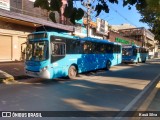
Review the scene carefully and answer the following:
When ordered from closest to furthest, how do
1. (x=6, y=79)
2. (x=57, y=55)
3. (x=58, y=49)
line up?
(x=57, y=55) < (x=6, y=79) < (x=58, y=49)

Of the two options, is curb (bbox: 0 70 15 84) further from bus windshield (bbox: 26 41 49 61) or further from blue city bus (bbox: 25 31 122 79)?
bus windshield (bbox: 26 41 49 61)

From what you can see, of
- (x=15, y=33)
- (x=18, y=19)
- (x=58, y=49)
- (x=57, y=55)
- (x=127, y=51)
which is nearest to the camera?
(x=57, y=55)

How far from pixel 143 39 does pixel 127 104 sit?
231ft

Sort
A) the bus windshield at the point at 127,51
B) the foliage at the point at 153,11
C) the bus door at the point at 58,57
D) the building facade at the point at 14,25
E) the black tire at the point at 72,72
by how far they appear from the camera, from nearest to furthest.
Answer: the foliage at the point at 153,11 < the bus door at the point at 58,57 < the black tire at the point at 72,72 < the building facade at the point at 14,25 < the bus windshield at the point at 127,51

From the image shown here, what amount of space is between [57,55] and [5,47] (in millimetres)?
9399

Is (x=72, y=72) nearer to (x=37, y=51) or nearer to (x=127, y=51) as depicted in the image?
(x=37, y=51)

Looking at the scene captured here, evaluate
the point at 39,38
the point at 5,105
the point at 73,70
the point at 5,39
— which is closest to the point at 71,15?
the point at 5,105

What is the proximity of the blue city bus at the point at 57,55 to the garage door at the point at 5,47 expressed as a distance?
754 cm

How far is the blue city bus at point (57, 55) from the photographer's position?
15031 mm

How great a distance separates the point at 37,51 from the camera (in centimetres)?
1547

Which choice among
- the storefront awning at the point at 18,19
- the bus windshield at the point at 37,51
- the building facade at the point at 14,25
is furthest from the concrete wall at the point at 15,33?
the bus windshield at the point at 37,51

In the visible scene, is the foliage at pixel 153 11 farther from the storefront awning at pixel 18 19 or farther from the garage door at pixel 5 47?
the garage door at pixel 5 47

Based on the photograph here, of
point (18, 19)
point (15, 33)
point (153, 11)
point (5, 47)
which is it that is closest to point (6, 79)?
point (18, 19)

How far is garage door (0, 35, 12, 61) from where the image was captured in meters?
23.2
